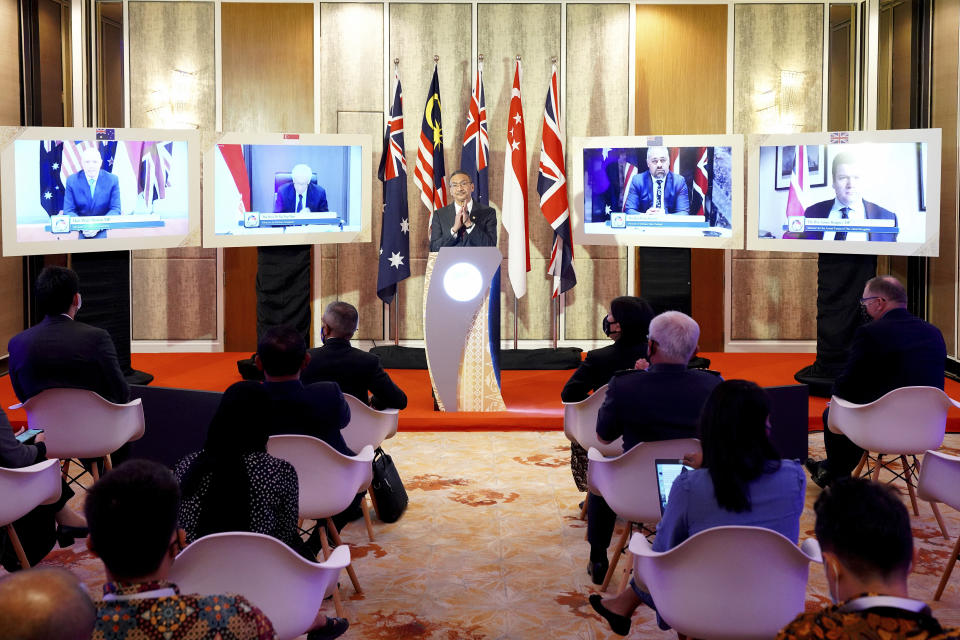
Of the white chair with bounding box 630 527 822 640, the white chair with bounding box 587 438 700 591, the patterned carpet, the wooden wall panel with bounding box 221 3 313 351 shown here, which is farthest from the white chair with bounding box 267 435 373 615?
the wooden wall panel with bounding box 221 3 313 351

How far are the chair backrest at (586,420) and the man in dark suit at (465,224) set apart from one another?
3.23 metres

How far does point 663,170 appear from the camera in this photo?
8.41 m

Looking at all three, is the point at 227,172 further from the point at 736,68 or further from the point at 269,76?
the point at 736,68

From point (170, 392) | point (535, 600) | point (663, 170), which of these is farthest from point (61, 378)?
point (663, 170)

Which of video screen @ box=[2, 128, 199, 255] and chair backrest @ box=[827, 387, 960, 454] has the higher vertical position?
video screen @ box=[2, 128, 199, 255]

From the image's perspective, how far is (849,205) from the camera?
786 centimetres

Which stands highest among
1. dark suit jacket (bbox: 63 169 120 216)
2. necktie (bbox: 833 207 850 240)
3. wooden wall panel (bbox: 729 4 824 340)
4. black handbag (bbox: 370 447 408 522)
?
wooden wall panel (bbox: 729 4 824 340)

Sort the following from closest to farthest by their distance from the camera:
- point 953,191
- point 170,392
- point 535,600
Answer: point 535,600, point 170,392, point 953,191

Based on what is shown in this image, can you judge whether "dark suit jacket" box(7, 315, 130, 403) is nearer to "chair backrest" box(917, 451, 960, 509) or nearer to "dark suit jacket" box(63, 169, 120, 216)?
"dark suit jacket" box(63, 169, 120, 216)

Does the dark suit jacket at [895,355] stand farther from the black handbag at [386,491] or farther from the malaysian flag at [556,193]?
the malaysian flag at [556,193]

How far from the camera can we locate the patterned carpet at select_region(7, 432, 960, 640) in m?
3.92

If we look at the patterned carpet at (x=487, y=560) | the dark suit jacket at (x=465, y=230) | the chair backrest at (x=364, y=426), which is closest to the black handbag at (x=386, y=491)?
the patterned carpet at (x=487, y=560)

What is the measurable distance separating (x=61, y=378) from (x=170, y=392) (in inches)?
22.9

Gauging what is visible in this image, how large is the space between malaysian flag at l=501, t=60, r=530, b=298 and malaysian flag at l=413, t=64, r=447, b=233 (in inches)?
24.5
